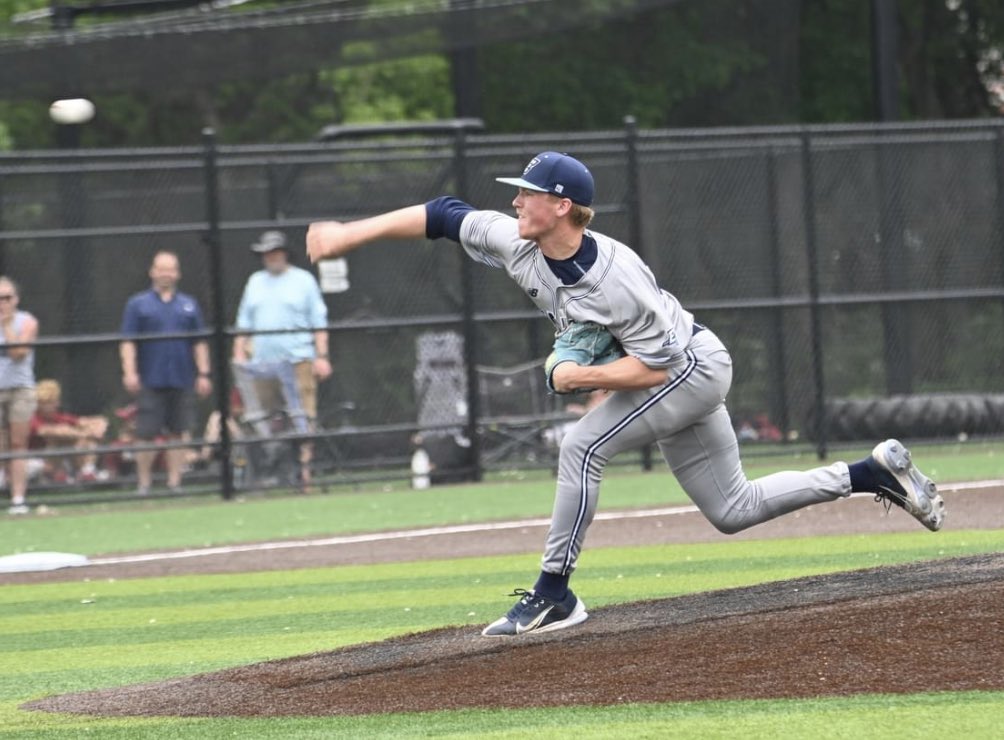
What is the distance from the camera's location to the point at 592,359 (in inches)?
265

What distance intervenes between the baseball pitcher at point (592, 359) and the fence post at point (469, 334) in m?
8.22

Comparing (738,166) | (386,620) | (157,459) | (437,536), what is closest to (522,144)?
(738,166)

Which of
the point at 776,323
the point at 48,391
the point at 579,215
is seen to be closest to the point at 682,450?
the point at 579,215

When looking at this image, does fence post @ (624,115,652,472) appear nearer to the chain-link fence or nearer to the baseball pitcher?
the chain-link fence

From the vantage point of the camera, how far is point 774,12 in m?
25.4

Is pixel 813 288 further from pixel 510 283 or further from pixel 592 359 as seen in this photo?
pixel 592 359

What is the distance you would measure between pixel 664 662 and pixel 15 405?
9.96m

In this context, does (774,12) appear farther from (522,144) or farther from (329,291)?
(329,291)

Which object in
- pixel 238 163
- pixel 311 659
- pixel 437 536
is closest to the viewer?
pixel 311 659

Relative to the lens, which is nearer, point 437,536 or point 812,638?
point 812,638

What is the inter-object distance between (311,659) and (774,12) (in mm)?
20547

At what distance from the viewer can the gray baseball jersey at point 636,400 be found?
21.7 feet

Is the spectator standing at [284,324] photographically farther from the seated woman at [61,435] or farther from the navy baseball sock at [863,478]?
the navy baseball sock at [863,478]

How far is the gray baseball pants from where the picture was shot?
6777 mm
